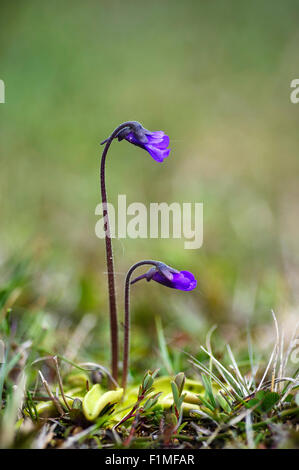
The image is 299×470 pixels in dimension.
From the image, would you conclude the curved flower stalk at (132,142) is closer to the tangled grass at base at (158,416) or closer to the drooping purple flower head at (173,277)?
the drooping purple flower head at (173,277)

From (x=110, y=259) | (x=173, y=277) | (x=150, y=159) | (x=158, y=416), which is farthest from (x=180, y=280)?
(x=150, y=159)

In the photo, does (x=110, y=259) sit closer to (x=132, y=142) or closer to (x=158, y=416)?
(x=132, y=142)

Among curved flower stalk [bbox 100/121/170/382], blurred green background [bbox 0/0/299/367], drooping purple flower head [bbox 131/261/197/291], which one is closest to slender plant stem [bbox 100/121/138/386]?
curved flower stalk [bbox 100/121/170/382]

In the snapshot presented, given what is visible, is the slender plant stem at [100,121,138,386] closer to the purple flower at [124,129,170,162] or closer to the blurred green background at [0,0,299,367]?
the purple flower at [124,129,170,162]

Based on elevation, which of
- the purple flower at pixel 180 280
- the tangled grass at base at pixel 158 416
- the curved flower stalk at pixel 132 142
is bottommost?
the tangled grass at base at pixel 158 416

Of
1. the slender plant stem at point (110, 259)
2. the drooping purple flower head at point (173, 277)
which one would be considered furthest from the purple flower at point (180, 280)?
the slender plant stem at point (110, 259)

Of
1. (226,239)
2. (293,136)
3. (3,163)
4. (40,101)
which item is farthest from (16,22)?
(226,239)
